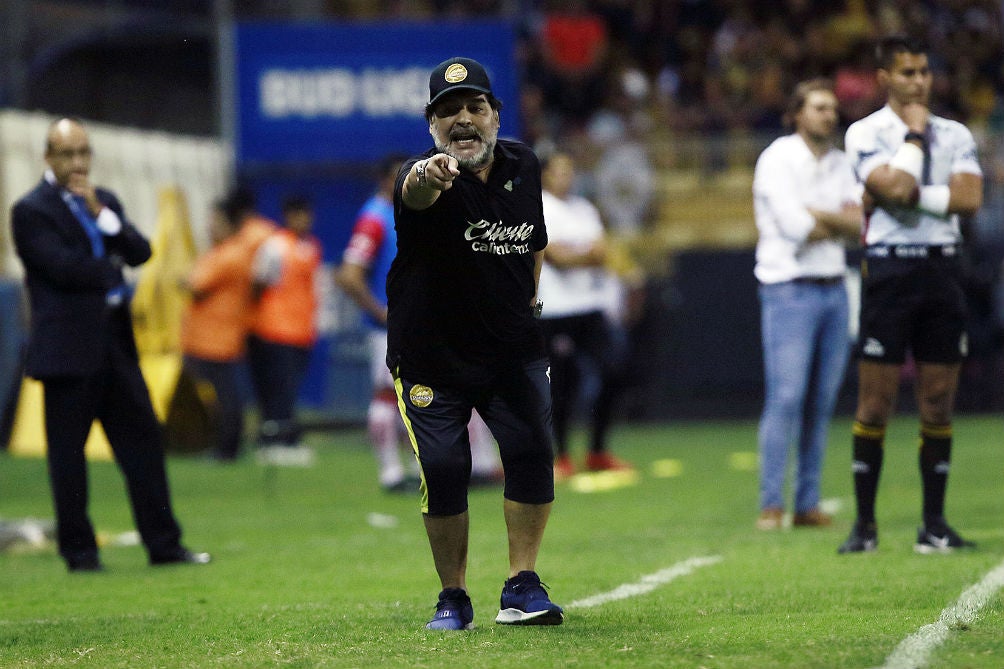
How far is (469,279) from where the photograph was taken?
19.0ft

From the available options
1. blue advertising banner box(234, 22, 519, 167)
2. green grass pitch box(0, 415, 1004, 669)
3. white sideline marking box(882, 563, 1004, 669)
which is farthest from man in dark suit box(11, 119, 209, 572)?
blue advertising banner box(234, 22, 519, 167)

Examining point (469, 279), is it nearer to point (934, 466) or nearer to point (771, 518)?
point (934, 466)

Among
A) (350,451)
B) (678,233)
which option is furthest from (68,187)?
(678,233)

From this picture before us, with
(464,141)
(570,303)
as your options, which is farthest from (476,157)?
(570,303)

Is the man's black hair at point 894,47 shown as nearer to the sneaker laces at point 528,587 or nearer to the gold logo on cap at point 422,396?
the gold logo on cap at point 422,396

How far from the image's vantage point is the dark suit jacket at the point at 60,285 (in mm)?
8016

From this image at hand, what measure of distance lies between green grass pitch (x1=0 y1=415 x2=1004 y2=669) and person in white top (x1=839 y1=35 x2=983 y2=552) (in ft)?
1.48

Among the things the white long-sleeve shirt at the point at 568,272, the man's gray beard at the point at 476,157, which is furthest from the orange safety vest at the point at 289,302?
the man's gray beard at the point at 476,157

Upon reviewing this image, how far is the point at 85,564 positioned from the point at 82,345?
1.05m

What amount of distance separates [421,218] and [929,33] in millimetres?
18023

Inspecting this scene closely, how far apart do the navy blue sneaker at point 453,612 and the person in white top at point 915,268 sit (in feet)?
8.39

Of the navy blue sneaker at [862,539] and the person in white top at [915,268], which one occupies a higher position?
the person in white top at [915,268]

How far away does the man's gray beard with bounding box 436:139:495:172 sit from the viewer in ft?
18.1

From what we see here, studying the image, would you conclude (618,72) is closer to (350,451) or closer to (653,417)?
(653,417)
